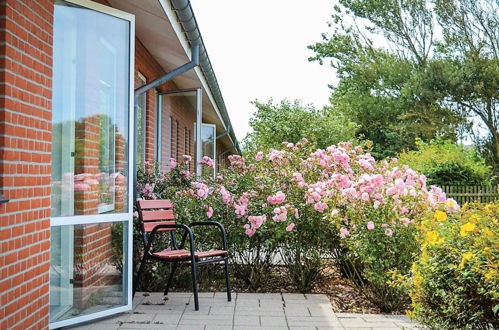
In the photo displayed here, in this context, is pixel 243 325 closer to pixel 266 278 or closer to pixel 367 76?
pixel 266 278

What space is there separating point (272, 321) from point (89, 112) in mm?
2162

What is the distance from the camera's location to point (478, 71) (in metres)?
25.3

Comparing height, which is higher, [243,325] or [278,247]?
[278,247]

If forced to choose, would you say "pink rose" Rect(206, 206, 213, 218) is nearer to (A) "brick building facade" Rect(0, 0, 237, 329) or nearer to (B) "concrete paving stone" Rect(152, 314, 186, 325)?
(A) "brick building facade" Rect(0, 0, 237, 329)

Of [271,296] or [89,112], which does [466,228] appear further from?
[271,296]

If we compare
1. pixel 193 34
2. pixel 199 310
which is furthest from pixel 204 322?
pixel 193 34

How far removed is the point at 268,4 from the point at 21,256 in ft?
47.0

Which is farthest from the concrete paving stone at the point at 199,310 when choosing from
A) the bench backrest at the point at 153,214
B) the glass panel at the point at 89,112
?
the glass panel at the point at 89,112

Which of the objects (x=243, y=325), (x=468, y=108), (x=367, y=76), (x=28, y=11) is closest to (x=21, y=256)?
(x=28, y=11)

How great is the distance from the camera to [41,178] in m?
4.32

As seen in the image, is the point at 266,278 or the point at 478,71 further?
the point at 478,71

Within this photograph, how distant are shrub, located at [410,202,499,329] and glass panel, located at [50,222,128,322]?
2399 millimetres

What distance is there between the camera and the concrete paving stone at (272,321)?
5148mm

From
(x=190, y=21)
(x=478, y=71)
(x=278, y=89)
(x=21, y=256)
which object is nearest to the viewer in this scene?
(x=21, y=256)
